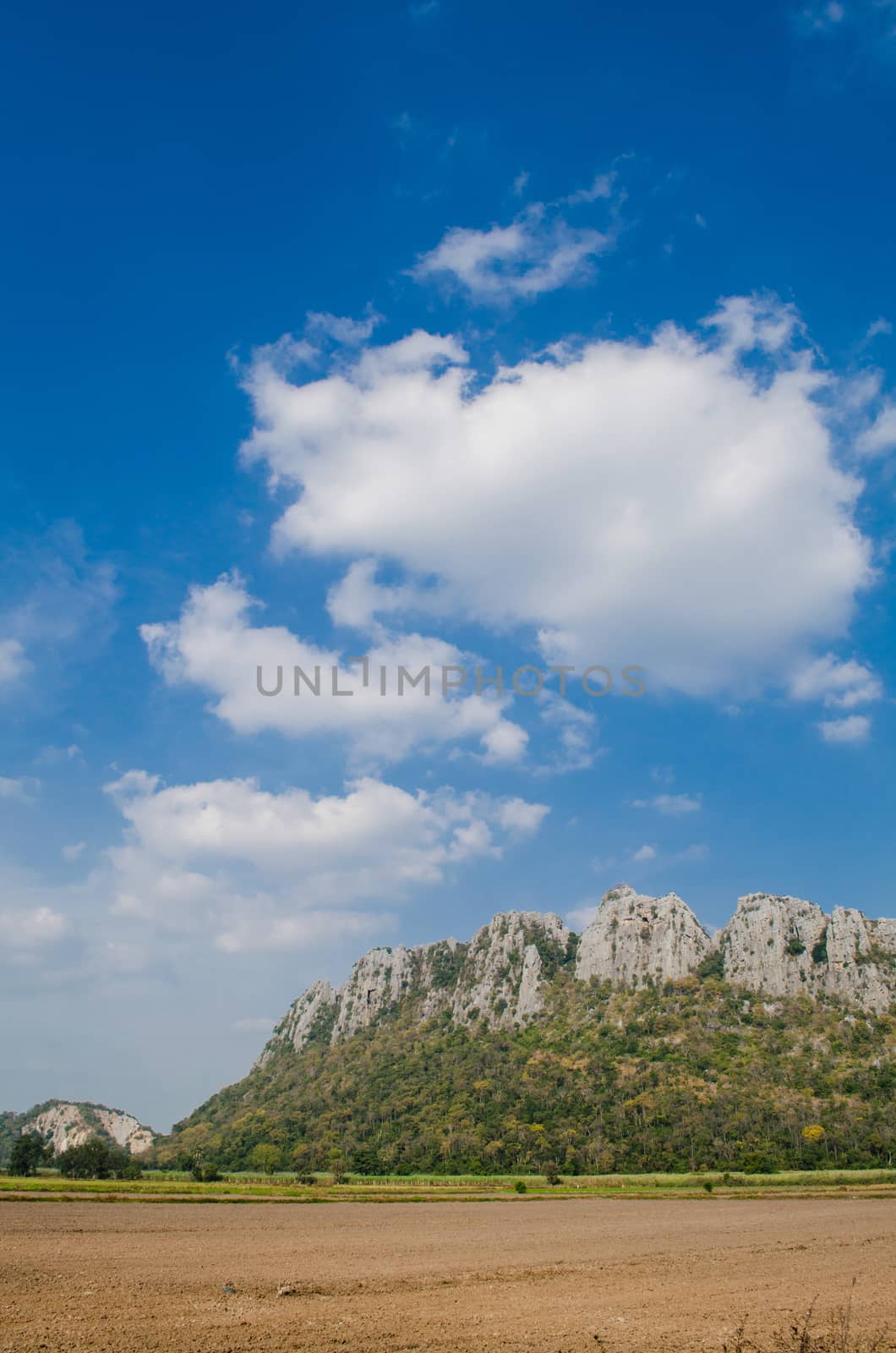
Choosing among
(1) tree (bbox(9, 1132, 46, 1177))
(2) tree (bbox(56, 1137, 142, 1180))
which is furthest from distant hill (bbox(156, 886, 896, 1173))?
(1) tree (bbox(9, 1132, 46, 1177))

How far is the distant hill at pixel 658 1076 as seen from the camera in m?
123

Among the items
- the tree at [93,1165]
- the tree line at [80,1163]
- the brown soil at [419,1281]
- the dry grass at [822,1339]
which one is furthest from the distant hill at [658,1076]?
the dry grass at [822,1339]

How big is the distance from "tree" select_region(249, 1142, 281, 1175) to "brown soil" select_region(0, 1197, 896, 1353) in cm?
10848

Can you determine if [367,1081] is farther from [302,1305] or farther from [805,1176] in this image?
[302,1305]

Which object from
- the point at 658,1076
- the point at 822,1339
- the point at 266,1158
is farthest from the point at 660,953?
the point at 822,1339

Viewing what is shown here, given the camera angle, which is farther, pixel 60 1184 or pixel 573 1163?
pixel 573 1163

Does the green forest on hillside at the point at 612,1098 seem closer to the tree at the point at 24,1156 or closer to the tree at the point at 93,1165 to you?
the tree at the point at 93,1165

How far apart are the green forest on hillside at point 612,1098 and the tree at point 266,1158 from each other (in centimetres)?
50

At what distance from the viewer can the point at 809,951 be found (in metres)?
175

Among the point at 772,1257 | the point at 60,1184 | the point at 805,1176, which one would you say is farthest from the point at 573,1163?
the point at 772,1257

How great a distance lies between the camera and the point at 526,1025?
19050 centimetres

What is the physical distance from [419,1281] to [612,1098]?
131222 millimetres

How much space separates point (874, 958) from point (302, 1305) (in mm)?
178890

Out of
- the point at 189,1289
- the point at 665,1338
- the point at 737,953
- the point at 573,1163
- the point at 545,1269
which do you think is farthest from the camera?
the point at 737,953
